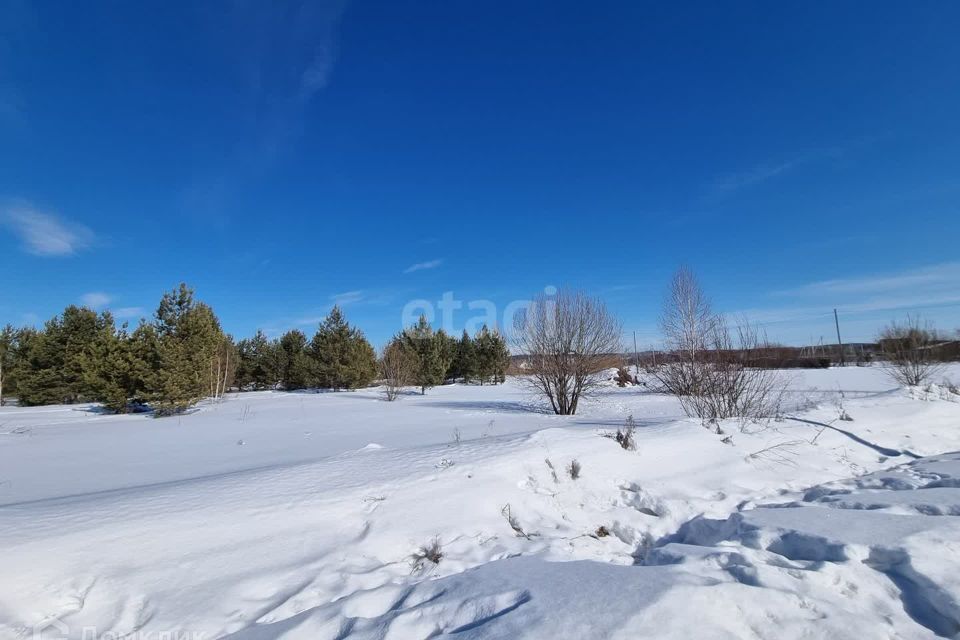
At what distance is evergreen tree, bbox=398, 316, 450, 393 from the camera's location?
30938 millimetres

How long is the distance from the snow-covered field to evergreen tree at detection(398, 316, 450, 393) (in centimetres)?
2449

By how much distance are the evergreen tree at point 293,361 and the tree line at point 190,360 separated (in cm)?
8

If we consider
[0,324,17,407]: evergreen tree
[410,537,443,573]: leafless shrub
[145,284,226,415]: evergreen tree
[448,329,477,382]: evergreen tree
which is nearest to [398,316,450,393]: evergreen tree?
[448,329,477,382]: evergreen tree

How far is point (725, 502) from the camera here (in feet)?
15.7

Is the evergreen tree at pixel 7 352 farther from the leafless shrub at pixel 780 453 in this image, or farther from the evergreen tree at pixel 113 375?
the leafless shrub at pixel 780 453

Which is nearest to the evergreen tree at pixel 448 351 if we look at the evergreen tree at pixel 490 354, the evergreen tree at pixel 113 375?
the evergreen tree at pixel 490 354

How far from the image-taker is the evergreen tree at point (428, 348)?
102 feet

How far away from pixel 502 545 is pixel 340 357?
89.0ft

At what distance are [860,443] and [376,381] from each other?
101 ft

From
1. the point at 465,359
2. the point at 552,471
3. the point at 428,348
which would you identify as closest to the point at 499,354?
the point at 465,359

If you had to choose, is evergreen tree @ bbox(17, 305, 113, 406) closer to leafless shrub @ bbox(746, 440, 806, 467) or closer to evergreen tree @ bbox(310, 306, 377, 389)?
evergreen tree @ bbox(310, 306, 377, 389)

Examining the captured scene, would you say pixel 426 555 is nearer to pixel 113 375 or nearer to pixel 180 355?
pixel 180 355

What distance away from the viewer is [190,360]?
57.8 feet

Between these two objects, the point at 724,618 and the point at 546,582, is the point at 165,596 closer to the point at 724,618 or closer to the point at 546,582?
the point at 546,582
